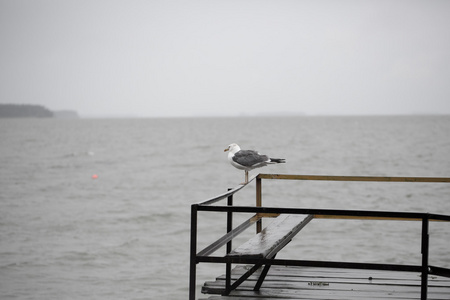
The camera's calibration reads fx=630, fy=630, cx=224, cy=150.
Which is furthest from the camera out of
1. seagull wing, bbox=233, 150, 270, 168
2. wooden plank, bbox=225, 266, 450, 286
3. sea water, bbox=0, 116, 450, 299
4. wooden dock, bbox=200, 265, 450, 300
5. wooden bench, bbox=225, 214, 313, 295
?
sea water, bbox=0, 116, 450, 299

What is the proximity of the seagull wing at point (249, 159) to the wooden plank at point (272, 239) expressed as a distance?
52.1 inches

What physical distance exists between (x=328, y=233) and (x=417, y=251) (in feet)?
9.59

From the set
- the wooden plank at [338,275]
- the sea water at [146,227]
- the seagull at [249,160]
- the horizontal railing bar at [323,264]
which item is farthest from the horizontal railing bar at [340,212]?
the sea water at [146,227]

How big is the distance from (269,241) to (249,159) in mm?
2408

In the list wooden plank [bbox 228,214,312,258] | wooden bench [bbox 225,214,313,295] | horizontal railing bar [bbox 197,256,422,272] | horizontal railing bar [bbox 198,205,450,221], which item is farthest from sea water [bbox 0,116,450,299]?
horizontal railing bar [bbox 198,205,450,221]

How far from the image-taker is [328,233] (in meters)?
17.4

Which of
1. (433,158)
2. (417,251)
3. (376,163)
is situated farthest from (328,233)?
(433,158)

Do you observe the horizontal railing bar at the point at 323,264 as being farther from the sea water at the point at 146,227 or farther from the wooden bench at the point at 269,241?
the sea water at the point at 146,227

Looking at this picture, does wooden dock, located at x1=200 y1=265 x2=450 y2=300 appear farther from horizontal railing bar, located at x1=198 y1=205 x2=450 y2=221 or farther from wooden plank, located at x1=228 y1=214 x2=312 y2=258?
horizontal railing bar, located at x1=198 y1=205 x2=450 y2=221

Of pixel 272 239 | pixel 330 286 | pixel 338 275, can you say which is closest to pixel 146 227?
pixel 338 275

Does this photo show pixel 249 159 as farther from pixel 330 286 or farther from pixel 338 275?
pixel 330 286

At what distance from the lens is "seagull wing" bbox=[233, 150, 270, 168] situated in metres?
6.95

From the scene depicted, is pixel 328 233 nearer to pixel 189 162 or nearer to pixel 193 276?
pixel 193 276

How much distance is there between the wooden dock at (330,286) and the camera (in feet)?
17.1
